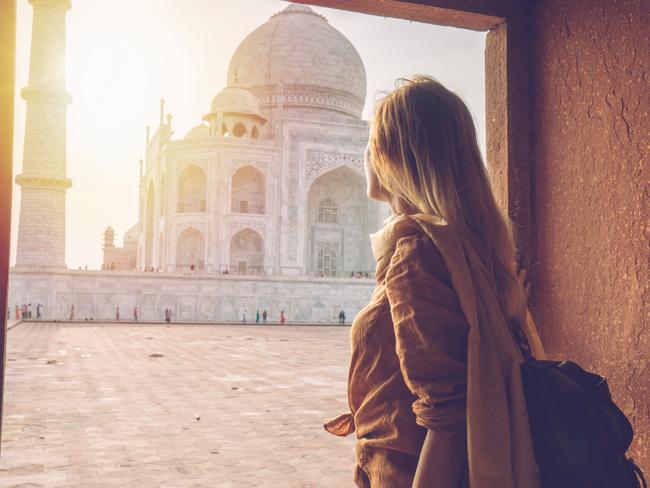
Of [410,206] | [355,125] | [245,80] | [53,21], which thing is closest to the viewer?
[410,206]

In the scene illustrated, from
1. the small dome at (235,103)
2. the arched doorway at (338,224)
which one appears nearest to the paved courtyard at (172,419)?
the arched doorway at (338,224)

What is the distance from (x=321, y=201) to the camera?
25922 mm

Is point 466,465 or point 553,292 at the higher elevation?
point 553,292

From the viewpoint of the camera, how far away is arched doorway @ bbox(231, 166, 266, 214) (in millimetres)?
24281

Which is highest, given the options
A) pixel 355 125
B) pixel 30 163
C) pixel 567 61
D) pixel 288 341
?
pixel 355 125

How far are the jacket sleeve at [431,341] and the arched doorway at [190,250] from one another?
74.3ft

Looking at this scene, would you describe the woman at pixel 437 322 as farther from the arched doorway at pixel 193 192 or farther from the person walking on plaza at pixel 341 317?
the arched doorway at pixel 193 192

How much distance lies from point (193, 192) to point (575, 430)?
24170 millimetres

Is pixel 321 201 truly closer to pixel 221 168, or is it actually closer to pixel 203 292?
pixel 221 168

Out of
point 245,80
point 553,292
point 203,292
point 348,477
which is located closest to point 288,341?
point 203,292

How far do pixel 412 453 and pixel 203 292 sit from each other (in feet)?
58.3

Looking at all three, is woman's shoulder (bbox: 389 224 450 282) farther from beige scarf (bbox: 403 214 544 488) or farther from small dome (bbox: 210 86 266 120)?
small dome (bbox: 210 86 266 120)

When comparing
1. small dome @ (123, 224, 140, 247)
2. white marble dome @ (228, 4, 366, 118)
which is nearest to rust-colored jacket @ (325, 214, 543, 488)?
white marble dome @ (228, 4, 366, 118)

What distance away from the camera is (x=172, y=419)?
182 inches
